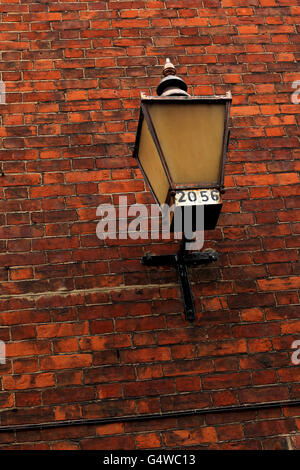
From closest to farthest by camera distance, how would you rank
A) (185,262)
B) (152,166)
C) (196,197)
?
1. (196,197)
2. (152,166)
3. (185,262)

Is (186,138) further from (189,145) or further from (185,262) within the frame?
(185,262)

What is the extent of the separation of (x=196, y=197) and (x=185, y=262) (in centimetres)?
58

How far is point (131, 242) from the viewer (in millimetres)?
2594

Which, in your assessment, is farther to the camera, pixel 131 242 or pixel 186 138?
pixel 131 242

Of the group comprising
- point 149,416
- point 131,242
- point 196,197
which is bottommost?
point 149,416

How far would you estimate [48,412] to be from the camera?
2221 mm

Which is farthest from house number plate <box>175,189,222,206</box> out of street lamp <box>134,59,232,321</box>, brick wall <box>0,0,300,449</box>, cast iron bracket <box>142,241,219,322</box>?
brick wall <box>0,0,300,449</box>

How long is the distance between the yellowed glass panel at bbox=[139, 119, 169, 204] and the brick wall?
1.57ft

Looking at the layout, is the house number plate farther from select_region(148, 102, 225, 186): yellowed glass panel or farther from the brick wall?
the brick wall

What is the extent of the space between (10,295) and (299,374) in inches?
55.5

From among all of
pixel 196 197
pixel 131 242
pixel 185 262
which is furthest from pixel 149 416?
pixel 196 197
